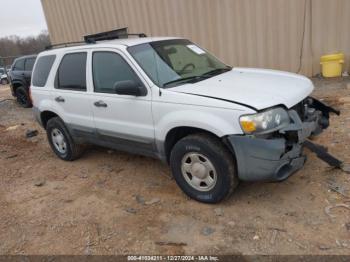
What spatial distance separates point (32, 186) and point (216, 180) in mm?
2850

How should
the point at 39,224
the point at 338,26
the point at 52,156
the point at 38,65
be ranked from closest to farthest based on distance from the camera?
the point at 39,224 < the point at 38,65 < the point at 52,156 < the point at 338,26

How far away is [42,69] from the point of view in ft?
18.5

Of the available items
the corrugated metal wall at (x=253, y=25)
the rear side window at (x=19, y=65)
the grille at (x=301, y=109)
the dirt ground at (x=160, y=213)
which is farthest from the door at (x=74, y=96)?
the rear side window at (x=19, y=65)

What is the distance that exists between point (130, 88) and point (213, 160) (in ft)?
3.98

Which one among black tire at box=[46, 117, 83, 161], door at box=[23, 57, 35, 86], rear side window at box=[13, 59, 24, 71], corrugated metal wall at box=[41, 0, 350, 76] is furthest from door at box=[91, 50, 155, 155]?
rear side window at box=[13, 59, 24, 71]

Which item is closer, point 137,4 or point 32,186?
point 32,186

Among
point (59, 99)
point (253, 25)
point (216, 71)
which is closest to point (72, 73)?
point (59, 99)

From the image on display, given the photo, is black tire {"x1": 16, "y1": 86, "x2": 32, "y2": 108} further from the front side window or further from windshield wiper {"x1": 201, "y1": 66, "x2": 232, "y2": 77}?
windshield wiper {"x1": 201, "y1": 66, "x2": 232, "y2": 77}

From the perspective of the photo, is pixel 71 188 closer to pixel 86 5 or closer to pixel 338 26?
pixel 338 26

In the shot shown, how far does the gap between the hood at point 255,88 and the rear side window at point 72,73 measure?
1.62 meters

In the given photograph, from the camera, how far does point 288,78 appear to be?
4145 millimetres

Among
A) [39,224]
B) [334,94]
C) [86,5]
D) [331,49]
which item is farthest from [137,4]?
[39,224]

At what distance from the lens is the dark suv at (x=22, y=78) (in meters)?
11.4

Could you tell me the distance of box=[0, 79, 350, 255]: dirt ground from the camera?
3191 mm
